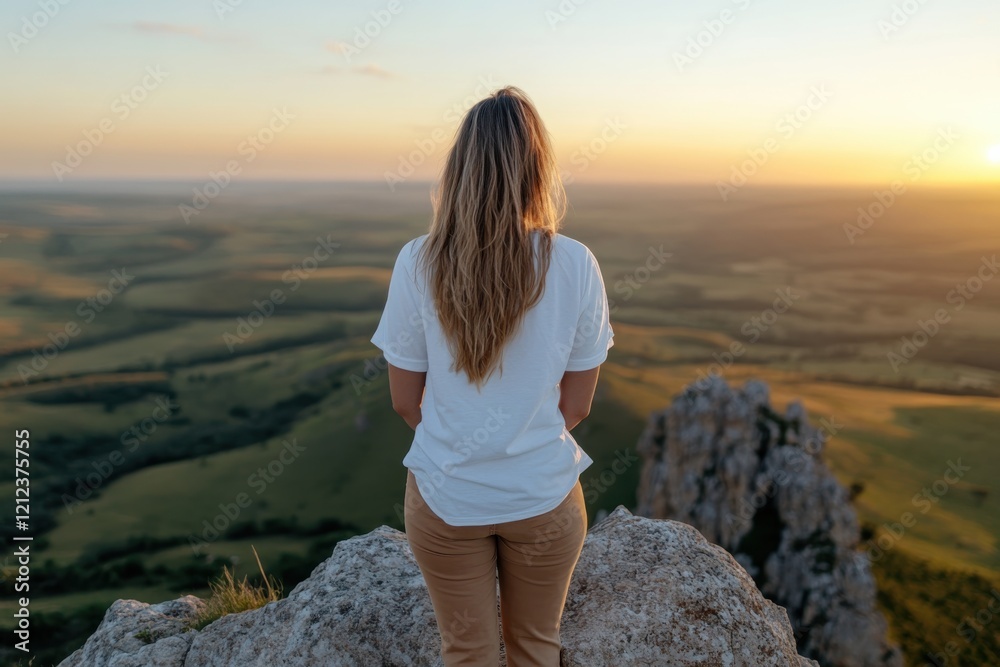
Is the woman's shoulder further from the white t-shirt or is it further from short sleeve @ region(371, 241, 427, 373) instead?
short sleeve @ region(371, 241, 427, 373)

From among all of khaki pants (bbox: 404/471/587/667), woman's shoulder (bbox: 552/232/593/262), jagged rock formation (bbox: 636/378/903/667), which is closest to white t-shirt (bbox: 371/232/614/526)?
woman's shoulder (bbox: 552/232/593/262)

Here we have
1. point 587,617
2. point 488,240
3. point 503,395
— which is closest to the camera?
point 488,240

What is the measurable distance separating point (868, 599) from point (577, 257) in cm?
4372

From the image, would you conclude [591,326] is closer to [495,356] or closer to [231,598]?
[495,356]

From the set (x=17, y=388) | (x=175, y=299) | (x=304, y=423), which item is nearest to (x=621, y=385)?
(x=304, y=423)

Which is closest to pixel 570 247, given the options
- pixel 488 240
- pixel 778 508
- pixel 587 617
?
pixel 488 240

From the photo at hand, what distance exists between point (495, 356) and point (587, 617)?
3090mm

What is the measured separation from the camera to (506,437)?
3111mm

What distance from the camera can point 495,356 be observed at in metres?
3.04

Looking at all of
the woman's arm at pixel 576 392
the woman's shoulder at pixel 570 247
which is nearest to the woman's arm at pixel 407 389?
the woman's arm at pixel 576 392

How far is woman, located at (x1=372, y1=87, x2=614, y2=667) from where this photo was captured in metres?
2.99

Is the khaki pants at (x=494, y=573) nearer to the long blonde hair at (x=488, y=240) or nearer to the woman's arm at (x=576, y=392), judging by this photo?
the woman's arm at (x=576, y=392)

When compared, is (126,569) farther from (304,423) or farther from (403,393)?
(403,393)

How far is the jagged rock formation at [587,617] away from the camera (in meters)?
4.89
